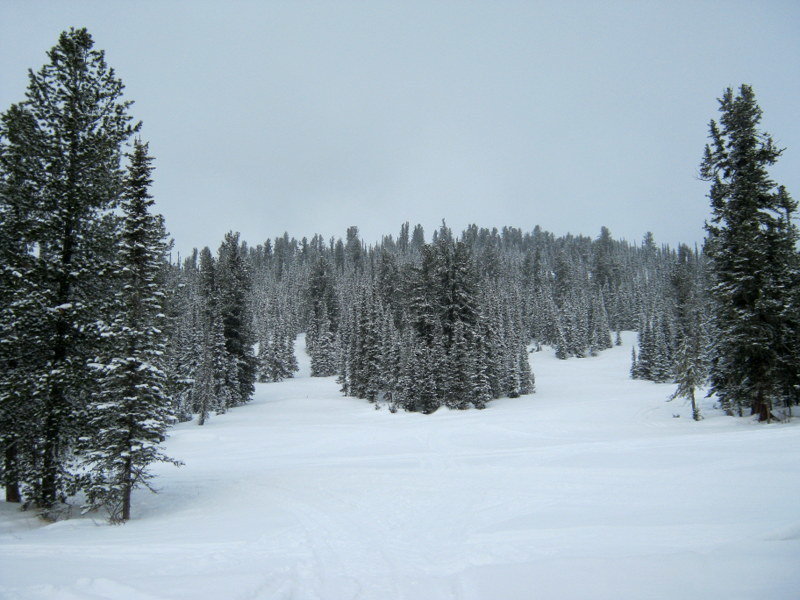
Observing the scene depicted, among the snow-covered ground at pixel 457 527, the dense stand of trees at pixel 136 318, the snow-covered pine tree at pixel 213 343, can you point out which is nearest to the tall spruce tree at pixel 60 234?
the dense stand of trees at pixel 136 318

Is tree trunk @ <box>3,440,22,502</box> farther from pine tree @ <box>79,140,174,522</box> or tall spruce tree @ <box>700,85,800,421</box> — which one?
tall spruce tree @ <box>700,85,800,421</box>

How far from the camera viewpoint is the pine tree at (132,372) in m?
11.8

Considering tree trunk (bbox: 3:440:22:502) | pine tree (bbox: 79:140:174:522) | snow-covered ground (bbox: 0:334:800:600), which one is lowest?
snow-covered ground (bbox: 0:334:800:600)

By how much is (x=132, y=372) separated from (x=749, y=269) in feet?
91.0

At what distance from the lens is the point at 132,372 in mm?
12133

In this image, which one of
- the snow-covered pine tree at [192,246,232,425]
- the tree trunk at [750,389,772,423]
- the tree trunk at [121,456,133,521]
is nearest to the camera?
the tree trunk at [121,456,133,521]

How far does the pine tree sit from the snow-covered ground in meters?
1.25

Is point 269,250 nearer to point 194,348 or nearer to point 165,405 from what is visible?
point 194,348

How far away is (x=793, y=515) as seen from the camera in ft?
25.1

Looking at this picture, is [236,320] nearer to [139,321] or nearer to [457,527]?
[139,321]

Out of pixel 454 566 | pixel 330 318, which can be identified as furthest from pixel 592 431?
pixel 330 318

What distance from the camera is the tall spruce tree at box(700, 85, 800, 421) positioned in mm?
20109

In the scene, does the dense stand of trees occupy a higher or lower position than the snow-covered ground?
higher

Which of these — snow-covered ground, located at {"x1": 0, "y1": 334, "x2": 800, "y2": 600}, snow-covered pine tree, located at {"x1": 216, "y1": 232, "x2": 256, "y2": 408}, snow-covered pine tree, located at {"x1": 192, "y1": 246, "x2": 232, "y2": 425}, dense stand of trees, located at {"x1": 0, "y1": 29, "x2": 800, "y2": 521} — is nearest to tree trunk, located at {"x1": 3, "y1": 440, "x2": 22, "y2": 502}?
dense stand of trees, located at {"x1": 0, "y1": 29, "x2": 800, "y2": 521}
